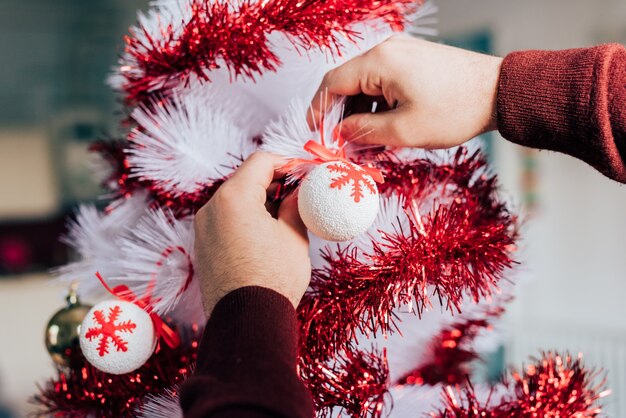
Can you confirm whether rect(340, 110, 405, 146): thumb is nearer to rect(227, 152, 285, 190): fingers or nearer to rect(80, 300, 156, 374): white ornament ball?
rect(227, 152, 285, 190): fingers

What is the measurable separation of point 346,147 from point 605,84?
225 millimetres

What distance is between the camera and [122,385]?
52cm

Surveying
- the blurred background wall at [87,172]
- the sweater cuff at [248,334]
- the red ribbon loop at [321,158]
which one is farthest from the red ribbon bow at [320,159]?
the blurred background wall at [87,172]

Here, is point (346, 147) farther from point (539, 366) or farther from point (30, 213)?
point (30, 213)

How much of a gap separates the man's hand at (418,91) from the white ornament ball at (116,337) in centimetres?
22

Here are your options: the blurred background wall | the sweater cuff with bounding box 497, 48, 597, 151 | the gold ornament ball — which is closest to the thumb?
the sweater cuff with bounding box 497, 48, 597, 151

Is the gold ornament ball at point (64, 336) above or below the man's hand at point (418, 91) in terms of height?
below

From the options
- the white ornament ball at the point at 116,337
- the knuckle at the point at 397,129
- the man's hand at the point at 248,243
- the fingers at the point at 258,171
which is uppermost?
the knuckle at the point at 397,129

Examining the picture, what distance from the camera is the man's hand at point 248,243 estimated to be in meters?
0.42

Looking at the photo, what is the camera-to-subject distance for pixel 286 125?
0.49m

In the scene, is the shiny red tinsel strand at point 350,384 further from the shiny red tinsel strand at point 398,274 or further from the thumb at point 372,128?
the thumb at point 372,128

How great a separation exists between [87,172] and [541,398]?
2.24 meters

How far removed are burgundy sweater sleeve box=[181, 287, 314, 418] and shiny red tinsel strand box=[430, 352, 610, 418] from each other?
7.9 inches

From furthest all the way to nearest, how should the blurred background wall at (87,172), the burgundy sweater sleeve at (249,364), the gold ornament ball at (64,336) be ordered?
the blurred background wall at (87,172)
the gold ornament ball at (64,336)
the burgundy sweater sleeve at (249,364)
